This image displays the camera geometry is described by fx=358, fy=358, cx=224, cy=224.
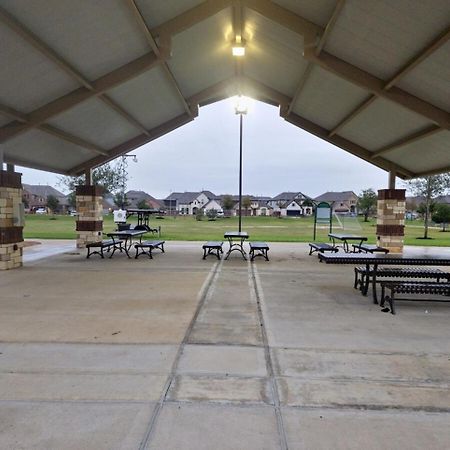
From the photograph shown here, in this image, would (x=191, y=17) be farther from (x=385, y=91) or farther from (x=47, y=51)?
(x=385, y=91)

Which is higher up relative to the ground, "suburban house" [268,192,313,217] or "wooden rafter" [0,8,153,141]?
"wooden rafter" [0,8,153,141]

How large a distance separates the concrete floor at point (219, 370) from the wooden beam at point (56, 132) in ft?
12.2

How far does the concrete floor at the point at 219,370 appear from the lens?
2291 millimetres

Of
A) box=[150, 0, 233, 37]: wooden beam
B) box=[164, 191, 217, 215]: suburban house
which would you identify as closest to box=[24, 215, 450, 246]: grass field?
box=[150, 0, 233, 37]: wooden beam

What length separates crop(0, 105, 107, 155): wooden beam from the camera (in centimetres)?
747

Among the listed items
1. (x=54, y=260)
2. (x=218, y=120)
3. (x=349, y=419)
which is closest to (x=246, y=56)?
(x=54, y=260)

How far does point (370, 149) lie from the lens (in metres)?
11.8

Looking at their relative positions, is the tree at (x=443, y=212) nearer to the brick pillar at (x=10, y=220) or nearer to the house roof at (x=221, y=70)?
the house roof at (x=221, y=70)

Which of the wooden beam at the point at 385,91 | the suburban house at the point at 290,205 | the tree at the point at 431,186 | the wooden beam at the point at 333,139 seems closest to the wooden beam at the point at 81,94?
the wooden beam at the point at 385,91

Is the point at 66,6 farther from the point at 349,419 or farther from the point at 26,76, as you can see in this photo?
the point at 349,419

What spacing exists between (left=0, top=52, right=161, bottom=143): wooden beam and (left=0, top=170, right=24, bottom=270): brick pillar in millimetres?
1092

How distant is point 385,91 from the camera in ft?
23.3

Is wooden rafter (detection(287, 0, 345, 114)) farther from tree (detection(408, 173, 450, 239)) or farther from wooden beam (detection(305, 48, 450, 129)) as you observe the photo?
tree (detection(408, 173, 450, 239))

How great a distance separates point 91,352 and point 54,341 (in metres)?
0.60
